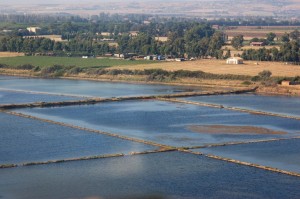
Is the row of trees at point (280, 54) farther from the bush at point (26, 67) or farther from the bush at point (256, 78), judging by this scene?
the bush at point (26, 67)

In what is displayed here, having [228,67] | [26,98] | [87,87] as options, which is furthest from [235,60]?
[26,98]

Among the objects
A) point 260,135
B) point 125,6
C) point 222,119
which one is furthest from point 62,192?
point 125,6

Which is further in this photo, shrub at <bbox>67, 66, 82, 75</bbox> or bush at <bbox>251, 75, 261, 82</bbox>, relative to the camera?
shrub at <bbox>67, 66, 82, 75</bbox>

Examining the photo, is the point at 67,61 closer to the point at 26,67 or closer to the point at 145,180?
the point at 26,67

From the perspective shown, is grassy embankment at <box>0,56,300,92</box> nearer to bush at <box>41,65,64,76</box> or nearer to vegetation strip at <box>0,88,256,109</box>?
bush at <box>41,65,64,76</box>

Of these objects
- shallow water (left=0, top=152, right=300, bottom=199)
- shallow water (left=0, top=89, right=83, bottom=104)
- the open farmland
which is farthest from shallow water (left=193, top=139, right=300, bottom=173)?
the open farmland

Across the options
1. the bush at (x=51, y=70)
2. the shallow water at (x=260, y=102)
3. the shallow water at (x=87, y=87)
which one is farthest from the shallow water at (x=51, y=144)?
the bush at (x=51, y=70)
